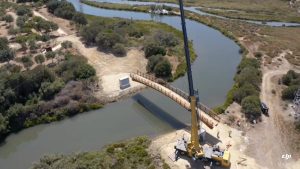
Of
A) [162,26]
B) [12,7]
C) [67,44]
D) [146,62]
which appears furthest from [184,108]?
[12,7]

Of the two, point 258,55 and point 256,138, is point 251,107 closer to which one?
point 256,138

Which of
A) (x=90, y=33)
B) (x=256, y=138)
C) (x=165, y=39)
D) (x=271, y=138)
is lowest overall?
(x=271, y=138)

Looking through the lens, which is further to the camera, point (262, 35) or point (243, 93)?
point (262, 35)

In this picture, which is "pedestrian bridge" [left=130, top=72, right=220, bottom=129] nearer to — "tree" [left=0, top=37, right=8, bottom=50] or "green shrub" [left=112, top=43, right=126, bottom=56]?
"green shrub" [left=112, top=43, right=126, bottom=56]

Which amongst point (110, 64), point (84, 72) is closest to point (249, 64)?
point (110, 64)

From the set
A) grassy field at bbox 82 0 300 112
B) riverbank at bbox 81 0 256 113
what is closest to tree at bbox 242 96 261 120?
riverbank at bbox 81 0 256 113

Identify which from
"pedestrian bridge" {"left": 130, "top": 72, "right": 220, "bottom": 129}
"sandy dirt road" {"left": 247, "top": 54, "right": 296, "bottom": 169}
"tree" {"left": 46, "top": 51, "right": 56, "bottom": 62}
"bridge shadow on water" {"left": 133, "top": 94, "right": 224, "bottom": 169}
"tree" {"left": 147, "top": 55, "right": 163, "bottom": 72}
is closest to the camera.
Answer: "bridge shadow on water" {"left": 133, "top": 94, "right": 224, "bottom": 169}

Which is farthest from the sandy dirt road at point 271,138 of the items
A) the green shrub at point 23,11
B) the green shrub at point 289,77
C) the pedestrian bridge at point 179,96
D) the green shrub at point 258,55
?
the green shrub at point 23,11
